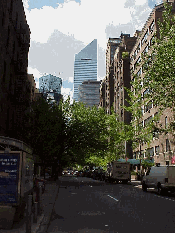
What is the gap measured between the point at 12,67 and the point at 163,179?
18832 mm

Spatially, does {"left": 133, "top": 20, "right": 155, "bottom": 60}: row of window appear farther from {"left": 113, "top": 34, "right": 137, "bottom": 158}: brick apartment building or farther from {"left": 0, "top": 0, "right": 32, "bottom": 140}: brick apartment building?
{"left": 0, "top": 0, "right": 32, "bottom": 140}: brick apartment building

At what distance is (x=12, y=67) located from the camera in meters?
30.4

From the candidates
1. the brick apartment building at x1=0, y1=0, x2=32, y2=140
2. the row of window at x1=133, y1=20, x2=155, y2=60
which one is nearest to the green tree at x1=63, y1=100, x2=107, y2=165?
the brick apartment building at x1=0, y1=0, x2=32, y2=140

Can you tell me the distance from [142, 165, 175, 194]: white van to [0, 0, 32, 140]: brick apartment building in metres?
Answer: 13.8

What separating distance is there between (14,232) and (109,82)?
302 ft

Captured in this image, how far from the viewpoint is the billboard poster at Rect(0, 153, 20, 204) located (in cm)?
875

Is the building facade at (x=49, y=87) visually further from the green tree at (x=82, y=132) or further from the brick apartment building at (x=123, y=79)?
the brick apartment building at (x=123, y=79)

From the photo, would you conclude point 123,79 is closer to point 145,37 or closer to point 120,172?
point 145,37

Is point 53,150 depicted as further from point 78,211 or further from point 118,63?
point 118,63

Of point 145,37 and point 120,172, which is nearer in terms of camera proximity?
point 120,172

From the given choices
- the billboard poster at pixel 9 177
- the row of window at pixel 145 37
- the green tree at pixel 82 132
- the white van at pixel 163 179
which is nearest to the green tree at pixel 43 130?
the green tree at pixel 82 132

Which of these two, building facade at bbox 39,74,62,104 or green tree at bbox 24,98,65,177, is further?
building facade at bbox 39,74,62,104

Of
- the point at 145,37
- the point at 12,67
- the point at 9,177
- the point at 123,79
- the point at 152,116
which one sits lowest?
the point at 9,177

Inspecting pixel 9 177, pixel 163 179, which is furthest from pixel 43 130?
pixel 9 177
